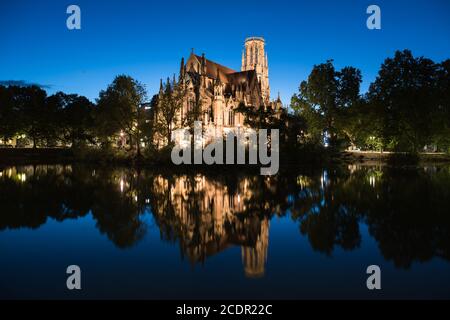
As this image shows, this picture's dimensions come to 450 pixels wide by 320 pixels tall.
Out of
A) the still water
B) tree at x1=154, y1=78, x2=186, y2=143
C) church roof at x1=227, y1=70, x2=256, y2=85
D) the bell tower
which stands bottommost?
the still water

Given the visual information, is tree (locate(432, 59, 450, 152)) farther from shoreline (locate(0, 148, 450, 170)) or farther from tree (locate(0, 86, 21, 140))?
tree (locate(0, 86, 21, 140))

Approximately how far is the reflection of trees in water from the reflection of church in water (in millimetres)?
27

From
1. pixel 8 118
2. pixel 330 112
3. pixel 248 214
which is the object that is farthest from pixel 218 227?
pixel 8 118

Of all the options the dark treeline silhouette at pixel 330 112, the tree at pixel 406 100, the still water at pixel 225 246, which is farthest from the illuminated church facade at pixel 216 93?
the still water at pixel 225 246

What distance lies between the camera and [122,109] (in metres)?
48.3

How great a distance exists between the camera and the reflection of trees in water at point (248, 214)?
9.07 meters

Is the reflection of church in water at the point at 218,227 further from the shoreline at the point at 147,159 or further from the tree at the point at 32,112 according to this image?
Result: the tree at the point at 32,112

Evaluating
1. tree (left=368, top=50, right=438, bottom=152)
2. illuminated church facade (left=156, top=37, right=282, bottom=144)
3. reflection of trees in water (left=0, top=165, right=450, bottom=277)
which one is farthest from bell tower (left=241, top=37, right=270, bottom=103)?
reflection of trees in water (left=0, top=165, right=450, bottom=277)

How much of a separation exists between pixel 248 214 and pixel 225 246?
4.17 meters

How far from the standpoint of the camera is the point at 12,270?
7.39 metres

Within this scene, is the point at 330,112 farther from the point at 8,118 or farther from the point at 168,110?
the point at 8,118

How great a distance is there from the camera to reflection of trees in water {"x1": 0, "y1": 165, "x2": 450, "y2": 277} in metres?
9.07

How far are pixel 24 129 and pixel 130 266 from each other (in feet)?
246
